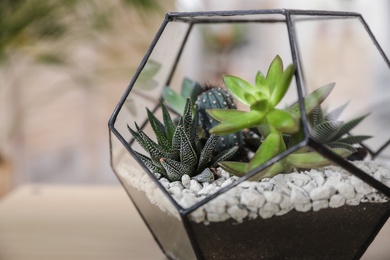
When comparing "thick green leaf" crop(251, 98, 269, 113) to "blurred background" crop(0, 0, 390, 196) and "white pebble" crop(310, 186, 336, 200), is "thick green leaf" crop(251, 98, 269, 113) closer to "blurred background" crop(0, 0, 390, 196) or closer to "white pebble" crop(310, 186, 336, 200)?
"white pebble" crop(310, 186, 336, 200)

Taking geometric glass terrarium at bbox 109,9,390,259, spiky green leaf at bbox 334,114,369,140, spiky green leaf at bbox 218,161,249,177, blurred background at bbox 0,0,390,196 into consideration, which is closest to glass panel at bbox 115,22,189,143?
geometric glass terrarium at bbox 109,9,390,259

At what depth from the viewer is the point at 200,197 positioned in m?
0.48

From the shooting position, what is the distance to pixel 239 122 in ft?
1.60

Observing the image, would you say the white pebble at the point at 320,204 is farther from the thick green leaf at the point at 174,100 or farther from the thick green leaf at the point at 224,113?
the thick green leaf at the point at 174,100

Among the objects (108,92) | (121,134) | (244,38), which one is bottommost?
(121,134)

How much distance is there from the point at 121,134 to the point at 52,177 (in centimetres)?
247

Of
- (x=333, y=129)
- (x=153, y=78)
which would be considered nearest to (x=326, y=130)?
(x=333, y=129)

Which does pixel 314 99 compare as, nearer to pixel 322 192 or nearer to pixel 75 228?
pixel 322 192

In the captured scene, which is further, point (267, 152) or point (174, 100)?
point (174, 100)

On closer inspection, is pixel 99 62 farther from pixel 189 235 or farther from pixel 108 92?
pixel 189 235

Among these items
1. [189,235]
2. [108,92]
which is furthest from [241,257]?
[108,92]

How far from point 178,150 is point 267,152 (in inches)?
4.1

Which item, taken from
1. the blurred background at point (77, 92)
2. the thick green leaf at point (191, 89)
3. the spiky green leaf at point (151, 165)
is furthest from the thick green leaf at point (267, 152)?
the blurred background at point (77, 92)

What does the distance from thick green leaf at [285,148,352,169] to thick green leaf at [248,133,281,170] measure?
0.04ft
